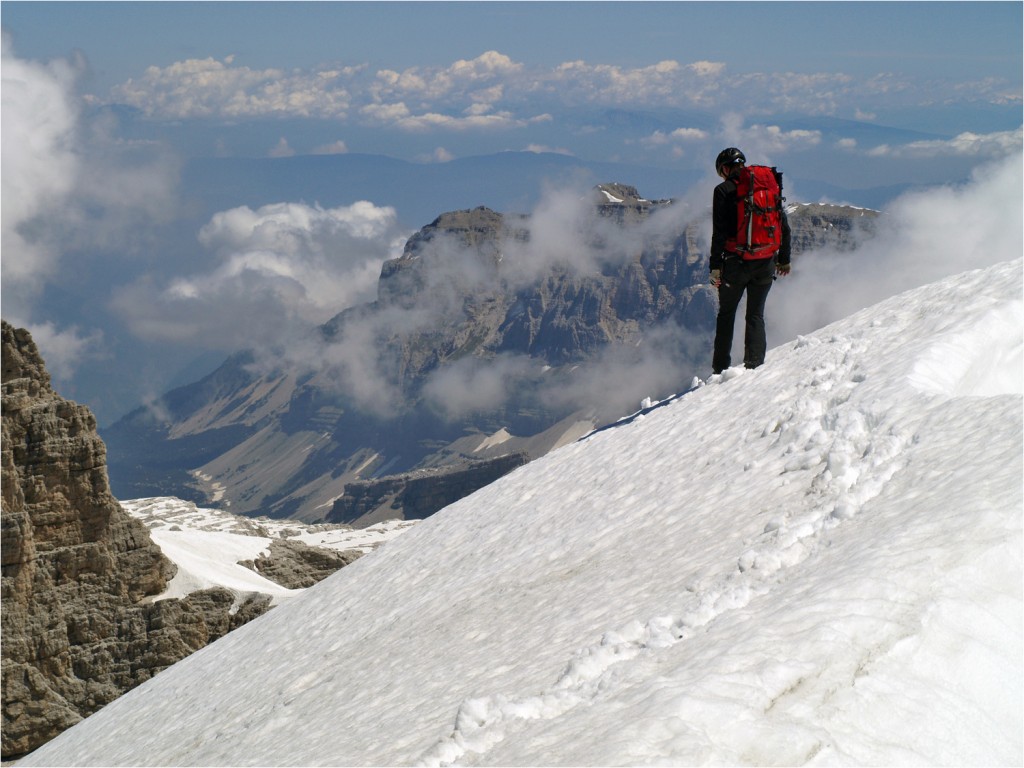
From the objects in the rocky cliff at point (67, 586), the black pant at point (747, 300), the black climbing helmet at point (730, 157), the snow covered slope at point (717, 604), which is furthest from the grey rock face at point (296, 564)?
the black climbing helmet at point (730, 157)

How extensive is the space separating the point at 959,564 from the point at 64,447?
2398 inches

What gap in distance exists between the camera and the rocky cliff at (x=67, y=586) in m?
55.2

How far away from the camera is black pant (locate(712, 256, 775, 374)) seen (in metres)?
20.2

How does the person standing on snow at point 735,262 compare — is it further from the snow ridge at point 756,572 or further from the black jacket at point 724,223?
the snow ridge at point 756,572

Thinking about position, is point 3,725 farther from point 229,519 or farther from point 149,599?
point 229,519

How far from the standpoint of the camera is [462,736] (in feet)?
32.4

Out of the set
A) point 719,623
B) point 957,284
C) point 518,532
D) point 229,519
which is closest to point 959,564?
point 719,623

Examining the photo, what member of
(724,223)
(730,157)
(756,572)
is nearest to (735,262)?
(724,223)

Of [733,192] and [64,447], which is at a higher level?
[733,192]

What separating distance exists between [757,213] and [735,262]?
116 cm

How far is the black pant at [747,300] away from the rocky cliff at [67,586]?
47.1 meters

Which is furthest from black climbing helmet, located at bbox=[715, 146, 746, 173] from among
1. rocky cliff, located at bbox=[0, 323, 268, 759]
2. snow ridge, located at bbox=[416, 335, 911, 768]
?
rocky cliff, located at bbox=[0, 323, 268, 759]

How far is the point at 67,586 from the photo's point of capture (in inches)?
2344

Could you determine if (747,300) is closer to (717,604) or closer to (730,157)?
(730,157)
